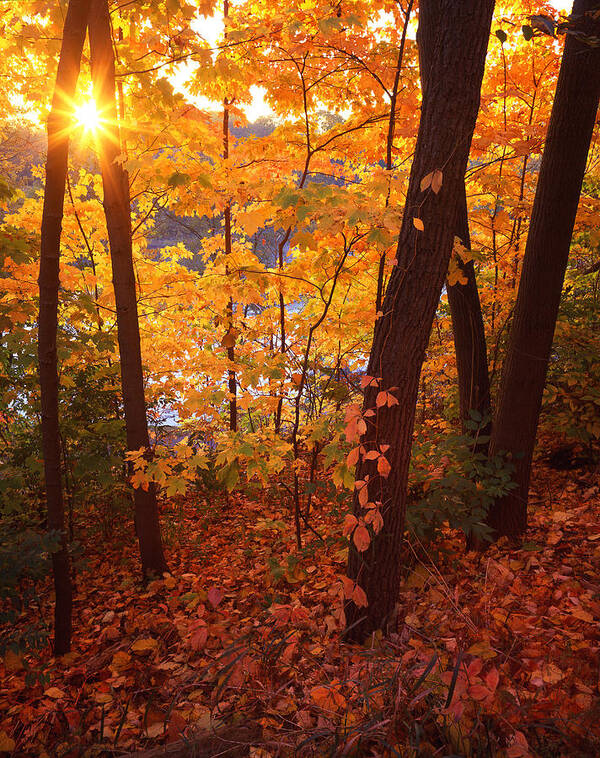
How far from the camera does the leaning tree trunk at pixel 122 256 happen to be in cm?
347

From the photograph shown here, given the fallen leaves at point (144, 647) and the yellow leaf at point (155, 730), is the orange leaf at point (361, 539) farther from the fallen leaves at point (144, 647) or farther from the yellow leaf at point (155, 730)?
the fallen leaves at point (144, 647)

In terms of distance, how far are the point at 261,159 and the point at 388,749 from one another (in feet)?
17.3

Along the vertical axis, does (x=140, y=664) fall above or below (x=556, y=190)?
below

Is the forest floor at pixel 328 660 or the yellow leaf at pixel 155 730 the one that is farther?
the yellow leaf at pixel 155 730

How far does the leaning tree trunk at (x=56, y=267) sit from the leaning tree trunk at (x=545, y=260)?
336cm

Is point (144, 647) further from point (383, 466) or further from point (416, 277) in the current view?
point (416, 277)

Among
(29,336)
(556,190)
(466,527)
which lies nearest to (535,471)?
(466,527)

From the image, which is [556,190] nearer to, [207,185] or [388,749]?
[207,185]

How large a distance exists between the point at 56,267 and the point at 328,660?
10.1ft

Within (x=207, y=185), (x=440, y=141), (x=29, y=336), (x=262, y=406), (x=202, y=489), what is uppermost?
Answer: (x=207, y=185)

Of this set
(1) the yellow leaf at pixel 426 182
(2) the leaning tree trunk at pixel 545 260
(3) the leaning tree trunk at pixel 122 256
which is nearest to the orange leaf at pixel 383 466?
(1) the yellow leaf at pixel 426 182

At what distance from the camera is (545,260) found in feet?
11.2

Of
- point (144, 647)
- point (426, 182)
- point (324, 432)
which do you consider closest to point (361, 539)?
point (324, 432)

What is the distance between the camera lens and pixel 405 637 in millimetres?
2549
